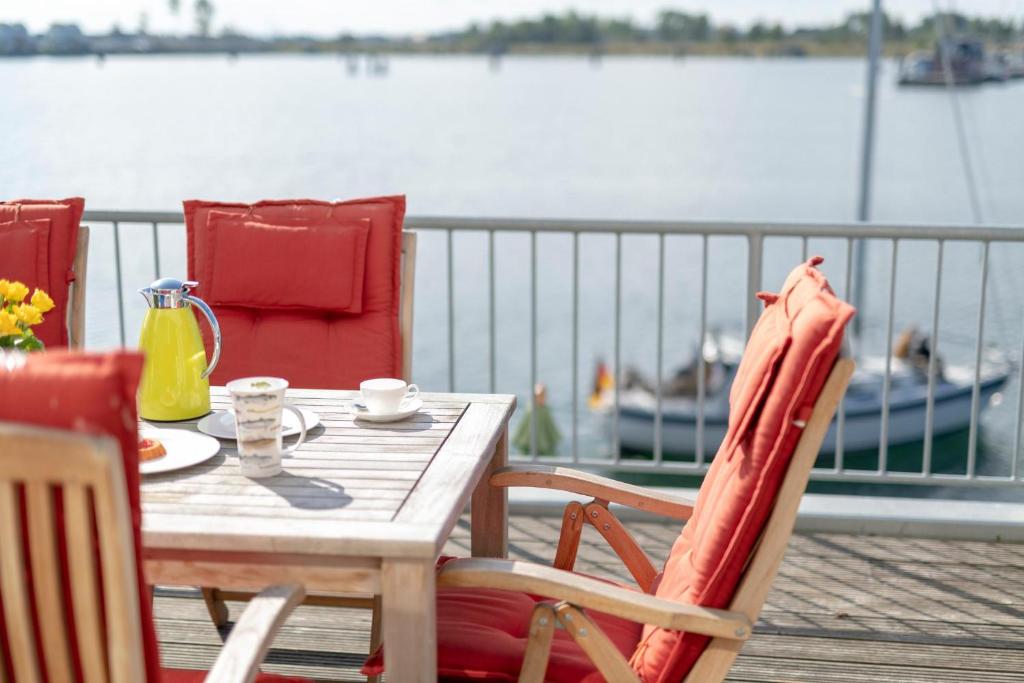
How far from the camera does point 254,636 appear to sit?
146cm

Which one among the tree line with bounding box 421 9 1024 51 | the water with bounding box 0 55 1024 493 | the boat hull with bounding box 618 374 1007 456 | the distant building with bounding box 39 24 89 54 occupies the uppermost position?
the tree line with bounding box 421 9 1024 51

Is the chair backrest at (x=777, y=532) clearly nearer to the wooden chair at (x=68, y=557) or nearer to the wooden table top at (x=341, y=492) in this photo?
the wooden table top at (x=341, y=492)

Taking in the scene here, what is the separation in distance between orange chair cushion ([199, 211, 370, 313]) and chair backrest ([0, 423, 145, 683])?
168cm

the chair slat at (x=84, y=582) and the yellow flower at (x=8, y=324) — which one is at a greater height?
the yellow flower at (x=8, y=324)

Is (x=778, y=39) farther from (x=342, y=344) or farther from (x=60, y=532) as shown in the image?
(x=60, y=532)

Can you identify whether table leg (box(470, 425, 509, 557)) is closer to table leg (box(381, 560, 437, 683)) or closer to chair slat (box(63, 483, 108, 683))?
table leg (box(381, 560, 437, 683))

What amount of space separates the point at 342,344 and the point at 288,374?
0.16m

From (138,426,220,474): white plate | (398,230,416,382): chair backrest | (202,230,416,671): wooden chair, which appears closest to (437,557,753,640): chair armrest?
(138,426,220,474): white plate

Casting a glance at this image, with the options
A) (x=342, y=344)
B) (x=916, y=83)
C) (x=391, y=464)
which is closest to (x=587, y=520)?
(x=391, y=464)

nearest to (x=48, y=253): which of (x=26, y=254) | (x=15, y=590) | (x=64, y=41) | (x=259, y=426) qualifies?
(x=26, y=254)

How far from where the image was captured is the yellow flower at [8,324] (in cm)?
180

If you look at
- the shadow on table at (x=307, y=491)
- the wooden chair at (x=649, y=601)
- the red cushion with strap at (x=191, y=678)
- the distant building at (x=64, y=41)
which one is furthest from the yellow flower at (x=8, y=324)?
the distant building at (x=64, y=41)

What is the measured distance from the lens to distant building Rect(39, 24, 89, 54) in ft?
15.6

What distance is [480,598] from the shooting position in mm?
2068
